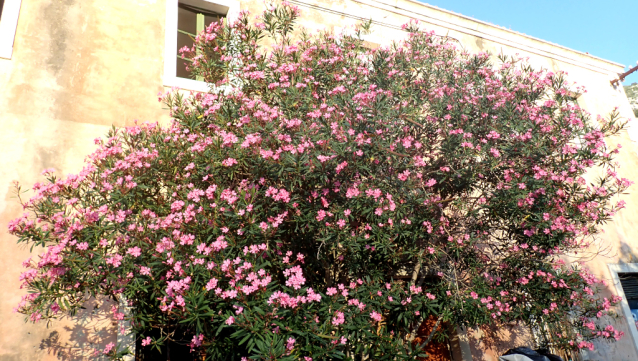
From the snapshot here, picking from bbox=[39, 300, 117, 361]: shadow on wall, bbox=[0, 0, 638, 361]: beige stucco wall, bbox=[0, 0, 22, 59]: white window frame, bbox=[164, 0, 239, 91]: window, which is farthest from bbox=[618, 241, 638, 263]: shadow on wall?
bbox=[0, 0, 22, 59]: white window frame

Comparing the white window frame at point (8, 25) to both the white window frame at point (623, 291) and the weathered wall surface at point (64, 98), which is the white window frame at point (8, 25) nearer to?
the weathered wall surface at point (64, 98)

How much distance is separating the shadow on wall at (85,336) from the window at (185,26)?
160 inches

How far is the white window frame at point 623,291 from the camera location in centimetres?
1057

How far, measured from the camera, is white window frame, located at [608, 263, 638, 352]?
1057 centimetres

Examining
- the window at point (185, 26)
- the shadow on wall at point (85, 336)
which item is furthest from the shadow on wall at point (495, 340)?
the window at point (185, 26)

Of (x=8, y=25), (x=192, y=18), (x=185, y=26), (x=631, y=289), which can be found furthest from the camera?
(x=631, y=289)

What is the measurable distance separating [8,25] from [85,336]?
527 cm

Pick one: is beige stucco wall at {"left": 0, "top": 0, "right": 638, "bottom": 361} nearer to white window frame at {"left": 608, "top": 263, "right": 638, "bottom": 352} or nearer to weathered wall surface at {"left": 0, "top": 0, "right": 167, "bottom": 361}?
weathered wall surface at {"left": 0, "top": 0, "right": 167, "bottom": 361}

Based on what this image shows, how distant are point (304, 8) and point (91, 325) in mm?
7833

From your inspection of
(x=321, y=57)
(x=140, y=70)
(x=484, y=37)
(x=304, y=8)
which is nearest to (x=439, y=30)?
(x=484, y=37)

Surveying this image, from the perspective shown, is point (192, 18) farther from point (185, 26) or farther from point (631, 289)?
point (631, 289)

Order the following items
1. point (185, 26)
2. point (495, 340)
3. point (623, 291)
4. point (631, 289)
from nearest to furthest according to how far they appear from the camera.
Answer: point (185, 26) → point (495, 340) → point (623, 291) → point (631, 289)

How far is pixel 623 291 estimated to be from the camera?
439 inches

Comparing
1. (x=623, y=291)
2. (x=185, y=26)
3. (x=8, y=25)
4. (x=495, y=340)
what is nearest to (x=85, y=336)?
(x=8, y=25)
